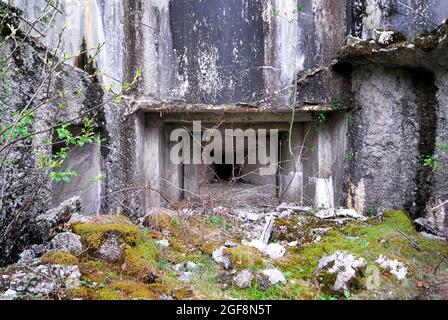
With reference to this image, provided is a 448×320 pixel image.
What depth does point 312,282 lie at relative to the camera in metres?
2.69

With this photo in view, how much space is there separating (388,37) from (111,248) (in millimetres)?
3549

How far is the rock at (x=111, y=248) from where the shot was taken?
2.87 metres

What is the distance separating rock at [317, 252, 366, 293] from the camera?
Answer: 2482 millimetres

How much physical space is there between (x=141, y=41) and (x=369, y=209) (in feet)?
11.3

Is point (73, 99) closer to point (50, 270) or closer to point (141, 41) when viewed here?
point (141, 41)

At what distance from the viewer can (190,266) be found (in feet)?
9.79

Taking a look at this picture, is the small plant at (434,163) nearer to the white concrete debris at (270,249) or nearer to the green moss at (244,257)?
the white concrete debris at (270,249)

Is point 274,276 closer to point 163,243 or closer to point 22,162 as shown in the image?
point 163,243

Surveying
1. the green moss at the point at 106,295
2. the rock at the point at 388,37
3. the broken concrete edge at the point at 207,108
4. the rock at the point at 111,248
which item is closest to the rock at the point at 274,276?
the green moss at the point at 106,295

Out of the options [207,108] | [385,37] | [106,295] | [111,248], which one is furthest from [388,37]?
[106,295]

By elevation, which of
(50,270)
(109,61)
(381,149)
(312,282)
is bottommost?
(312,282)

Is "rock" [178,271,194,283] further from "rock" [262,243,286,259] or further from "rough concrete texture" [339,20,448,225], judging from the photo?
"rough concrete texture" [339,20,448,225]
